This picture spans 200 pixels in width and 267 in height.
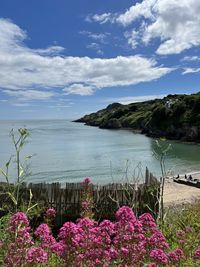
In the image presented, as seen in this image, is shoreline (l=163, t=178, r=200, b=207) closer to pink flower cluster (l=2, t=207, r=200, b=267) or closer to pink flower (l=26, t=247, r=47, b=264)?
pink flower cluster (l=2, t=207, r=200, b=267)

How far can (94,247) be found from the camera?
3.17m

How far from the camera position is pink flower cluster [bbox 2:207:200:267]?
2.97 meters

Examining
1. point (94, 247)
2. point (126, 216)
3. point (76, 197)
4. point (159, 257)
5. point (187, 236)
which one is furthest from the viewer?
point (76, 197)

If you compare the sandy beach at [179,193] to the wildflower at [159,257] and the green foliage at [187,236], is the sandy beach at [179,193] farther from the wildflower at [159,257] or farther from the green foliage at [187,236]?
the wildflower at [159,257]

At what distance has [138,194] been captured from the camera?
459 inches

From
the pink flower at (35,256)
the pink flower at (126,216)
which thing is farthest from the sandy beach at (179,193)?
the pink flower at (35,256)

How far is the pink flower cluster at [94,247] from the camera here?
297cm

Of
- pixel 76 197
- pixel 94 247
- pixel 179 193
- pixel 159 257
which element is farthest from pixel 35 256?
pixel 179 193

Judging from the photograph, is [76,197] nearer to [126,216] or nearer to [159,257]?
[126,216]

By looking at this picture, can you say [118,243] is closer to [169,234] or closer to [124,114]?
[169,234]

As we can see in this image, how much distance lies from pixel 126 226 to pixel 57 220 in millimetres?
9158

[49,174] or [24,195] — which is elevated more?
[24,195]

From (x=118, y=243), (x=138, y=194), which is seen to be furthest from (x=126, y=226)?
(x=138, y=194)

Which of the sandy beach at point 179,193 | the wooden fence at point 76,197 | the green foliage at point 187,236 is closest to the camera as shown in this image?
the green foliage at point 187,236
